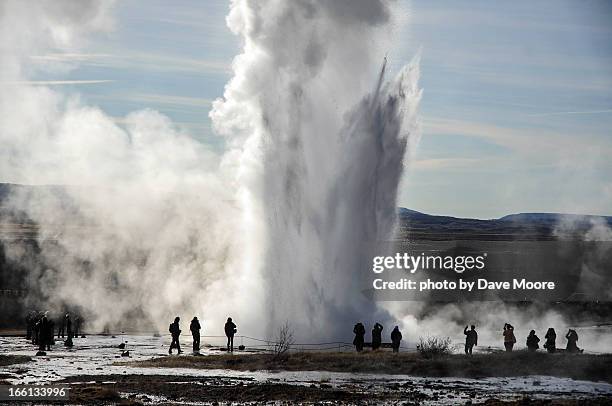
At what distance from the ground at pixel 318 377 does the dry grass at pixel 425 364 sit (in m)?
0.03

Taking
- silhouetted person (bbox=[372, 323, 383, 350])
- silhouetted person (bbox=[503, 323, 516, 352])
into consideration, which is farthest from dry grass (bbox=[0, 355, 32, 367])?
silhouetted person (bbox=[503, 323, 516, 352])

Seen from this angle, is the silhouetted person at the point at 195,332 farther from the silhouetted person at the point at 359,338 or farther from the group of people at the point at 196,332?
the silhouetted person at the point at 359,338

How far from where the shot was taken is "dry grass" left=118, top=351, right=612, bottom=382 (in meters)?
31.2

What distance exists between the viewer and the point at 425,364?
106 ft

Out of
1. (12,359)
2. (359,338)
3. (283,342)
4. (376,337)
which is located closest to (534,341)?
(376,337)

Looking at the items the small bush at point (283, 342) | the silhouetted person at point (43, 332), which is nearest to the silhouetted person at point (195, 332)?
the small bush at point (283, 342)

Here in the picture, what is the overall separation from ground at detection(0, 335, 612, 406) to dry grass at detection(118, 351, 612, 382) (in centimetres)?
3

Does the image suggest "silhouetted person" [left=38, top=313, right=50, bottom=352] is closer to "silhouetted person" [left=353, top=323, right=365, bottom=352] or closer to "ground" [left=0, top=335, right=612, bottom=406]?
"ground" [left=0, top=335, right=612, bottom=406]

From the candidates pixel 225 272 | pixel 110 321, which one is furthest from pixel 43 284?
pixel 225 272

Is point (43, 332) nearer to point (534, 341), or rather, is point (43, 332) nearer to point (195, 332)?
point (195, 332)

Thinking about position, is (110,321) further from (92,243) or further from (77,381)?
(77,381)

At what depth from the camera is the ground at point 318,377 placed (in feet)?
83.8

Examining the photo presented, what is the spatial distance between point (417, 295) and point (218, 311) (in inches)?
1256

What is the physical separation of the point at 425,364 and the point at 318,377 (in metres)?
3.76
